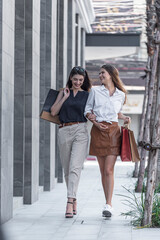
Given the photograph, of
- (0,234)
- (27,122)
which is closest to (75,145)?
(27,122)

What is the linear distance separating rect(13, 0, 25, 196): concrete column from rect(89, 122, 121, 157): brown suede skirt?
204cm

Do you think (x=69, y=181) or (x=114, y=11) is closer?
(x=69, y=181)

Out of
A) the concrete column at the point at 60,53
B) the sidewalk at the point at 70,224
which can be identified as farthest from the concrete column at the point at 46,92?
the concrete column at the point at 60,53

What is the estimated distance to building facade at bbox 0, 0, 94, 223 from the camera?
7863mm

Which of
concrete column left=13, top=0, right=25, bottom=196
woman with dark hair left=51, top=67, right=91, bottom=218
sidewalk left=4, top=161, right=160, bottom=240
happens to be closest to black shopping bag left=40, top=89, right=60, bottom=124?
woman with dark hair left=51, top=67, right=91, bottom=218

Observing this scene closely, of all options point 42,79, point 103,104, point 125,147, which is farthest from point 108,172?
point 42,79

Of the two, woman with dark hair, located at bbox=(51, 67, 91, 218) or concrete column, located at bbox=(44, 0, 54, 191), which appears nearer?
woman with dark hair, located at bbox=(51, 67, 91, 218)

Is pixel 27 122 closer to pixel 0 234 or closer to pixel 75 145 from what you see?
pixel 75 145

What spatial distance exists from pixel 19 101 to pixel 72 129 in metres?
1.97

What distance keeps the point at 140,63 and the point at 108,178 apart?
36682 mm

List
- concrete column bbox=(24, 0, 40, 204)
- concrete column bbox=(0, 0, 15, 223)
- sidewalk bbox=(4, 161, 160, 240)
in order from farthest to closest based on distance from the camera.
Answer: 1. concrete column bbox=(24, 0, 40, 204)
2. concrete column bbox=(0, 0, 15, 223)
3. sidewalk bbox=(4, 161, 160, 240)

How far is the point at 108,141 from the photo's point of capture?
836 cm

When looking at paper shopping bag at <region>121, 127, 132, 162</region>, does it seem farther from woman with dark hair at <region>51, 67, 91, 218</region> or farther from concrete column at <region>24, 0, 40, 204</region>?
concrete column at <region>24, 0, 40, 204</region>

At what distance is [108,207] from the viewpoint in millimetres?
8336
